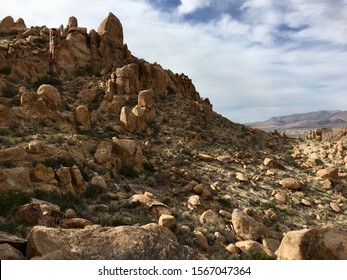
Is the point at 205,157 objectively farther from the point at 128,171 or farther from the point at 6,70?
the point at 6,70

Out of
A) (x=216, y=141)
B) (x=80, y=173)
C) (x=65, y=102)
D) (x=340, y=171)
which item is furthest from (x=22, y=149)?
(x=340, y=171)

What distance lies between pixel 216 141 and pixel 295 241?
833 inches

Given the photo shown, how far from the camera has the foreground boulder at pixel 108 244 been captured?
6.80m

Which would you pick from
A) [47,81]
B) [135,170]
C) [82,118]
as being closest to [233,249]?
[135,170]

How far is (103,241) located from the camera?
7.21m

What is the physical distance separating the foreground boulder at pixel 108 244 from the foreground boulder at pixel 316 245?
100 inches

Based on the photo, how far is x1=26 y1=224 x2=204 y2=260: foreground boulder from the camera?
268 inches

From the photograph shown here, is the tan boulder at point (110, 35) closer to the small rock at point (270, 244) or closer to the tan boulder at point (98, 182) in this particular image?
the tan boulder at point (98, 182)

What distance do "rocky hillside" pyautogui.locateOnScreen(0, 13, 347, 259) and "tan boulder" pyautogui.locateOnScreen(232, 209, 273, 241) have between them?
0.05m

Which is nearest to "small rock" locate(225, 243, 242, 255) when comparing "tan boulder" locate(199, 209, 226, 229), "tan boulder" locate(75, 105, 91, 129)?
"tan boulder" locate(199, 209, 226, 229)

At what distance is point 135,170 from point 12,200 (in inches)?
329

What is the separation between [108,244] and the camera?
7.10 metres

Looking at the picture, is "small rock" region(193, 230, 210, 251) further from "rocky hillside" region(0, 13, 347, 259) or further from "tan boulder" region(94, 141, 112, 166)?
"tan boulder" region(94, 141, 112, 166)

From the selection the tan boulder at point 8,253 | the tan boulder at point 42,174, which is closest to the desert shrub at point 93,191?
the tan boulder at point 42,174
